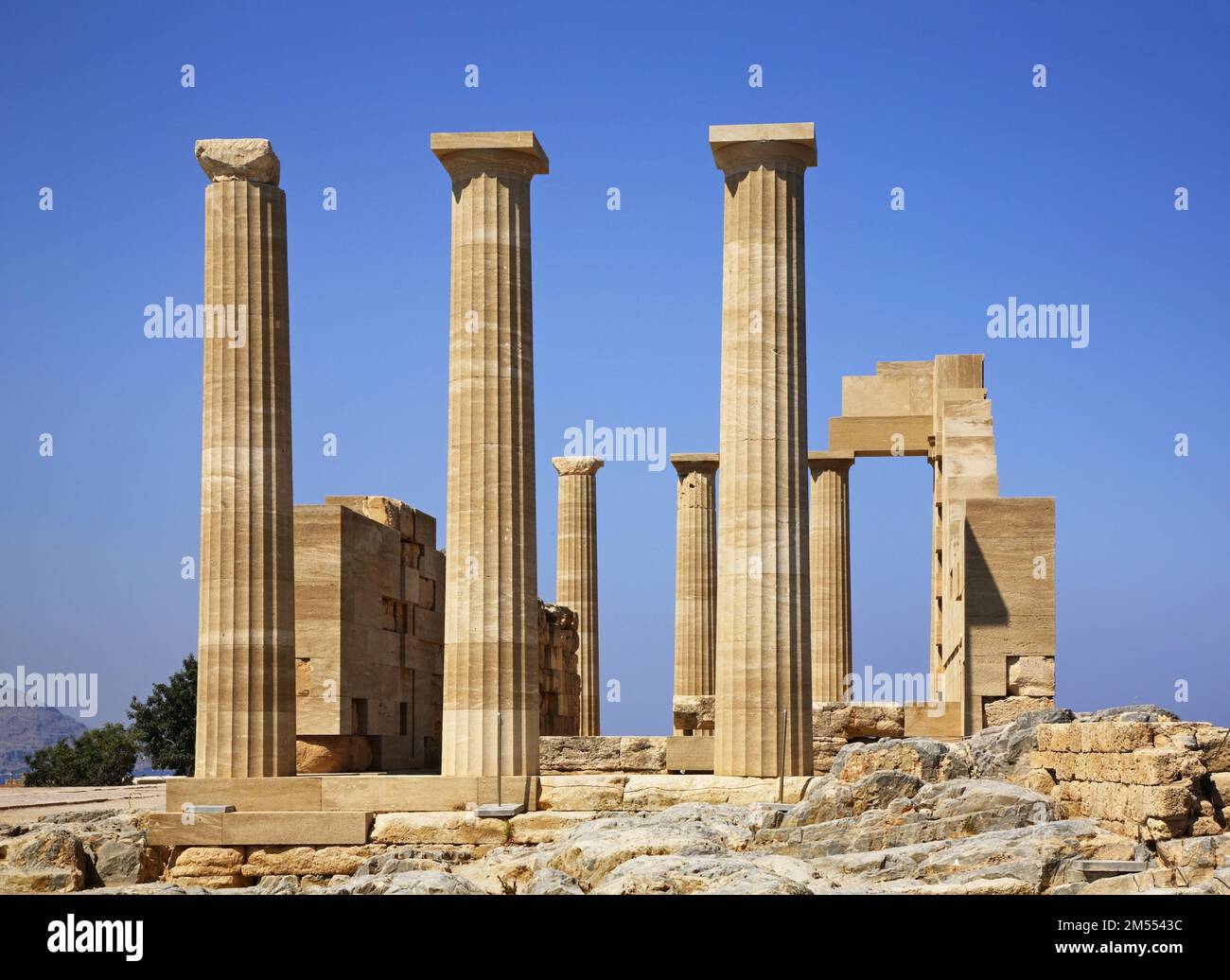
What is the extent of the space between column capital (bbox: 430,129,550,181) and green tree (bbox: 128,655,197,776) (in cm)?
3637

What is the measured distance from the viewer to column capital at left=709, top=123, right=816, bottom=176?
78.5 feet

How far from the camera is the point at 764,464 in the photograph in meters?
23.8

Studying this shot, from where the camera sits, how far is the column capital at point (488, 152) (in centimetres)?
2462

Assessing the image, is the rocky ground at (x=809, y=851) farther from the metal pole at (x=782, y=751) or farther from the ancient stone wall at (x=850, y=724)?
the ancient stone wall at (x=850, y=724)

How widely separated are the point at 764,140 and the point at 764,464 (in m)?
4.58

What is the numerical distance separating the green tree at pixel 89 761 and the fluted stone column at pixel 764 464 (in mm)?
38324

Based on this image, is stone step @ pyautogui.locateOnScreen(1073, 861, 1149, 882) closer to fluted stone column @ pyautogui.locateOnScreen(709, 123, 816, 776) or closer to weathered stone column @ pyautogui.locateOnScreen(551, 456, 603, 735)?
fluted stone column @ pyautogui.locateOnScreen(709, 123, 816, 776)

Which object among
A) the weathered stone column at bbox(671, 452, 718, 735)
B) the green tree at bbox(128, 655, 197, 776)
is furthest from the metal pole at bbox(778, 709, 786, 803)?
the green tree at bbox(128, 655, 197, 776)

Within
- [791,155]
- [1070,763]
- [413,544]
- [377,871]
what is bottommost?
[377,871]
